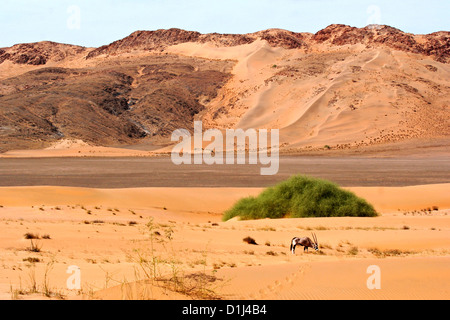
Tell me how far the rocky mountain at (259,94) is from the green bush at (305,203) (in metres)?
48.6

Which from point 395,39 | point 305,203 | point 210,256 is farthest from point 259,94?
point 210,256

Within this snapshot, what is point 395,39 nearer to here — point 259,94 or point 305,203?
point 259,94

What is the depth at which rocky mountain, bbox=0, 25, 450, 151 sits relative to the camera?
7875 cm

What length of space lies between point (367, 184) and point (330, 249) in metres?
24.2

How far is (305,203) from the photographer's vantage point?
22078 mm

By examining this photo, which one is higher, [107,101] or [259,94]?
[259,94]

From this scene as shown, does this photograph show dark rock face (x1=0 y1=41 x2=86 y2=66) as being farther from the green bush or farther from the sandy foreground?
the green bush

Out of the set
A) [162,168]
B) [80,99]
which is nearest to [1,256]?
[162,168]

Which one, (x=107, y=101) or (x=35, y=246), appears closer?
(x=35, y=246)

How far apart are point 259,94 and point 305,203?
72082 millimetres

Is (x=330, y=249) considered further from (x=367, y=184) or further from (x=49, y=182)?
(x=49, y=182)

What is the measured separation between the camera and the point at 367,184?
120 ft

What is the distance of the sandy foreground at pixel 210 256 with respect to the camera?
23.9 feet

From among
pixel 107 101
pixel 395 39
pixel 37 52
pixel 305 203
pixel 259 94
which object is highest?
pixel 37 52
